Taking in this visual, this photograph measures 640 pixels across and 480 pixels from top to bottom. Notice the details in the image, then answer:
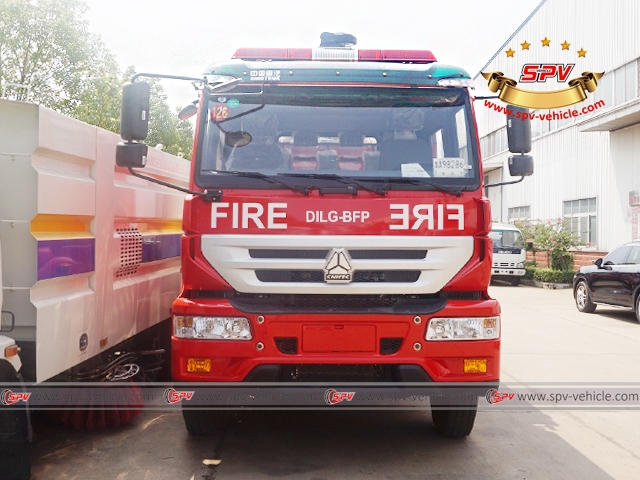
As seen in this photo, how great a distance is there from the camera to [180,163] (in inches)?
289

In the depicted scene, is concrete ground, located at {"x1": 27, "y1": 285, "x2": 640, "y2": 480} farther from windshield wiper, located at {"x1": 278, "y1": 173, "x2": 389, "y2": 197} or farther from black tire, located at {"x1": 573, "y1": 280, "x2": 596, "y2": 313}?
black tire, located at {"x1": 573, "y1": 280, "x2": 596, "y2": 313}

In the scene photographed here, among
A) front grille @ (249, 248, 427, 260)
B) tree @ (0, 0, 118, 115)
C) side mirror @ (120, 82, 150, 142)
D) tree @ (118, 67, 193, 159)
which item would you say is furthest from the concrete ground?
tree @ (118, 67, 193, 159)

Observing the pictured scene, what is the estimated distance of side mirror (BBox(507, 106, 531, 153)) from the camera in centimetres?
495

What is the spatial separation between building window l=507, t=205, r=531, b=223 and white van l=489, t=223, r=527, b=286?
17.6 feet

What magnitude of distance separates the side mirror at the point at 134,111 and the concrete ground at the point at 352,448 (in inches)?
85.7

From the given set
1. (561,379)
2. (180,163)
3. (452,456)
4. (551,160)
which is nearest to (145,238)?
(180,163)

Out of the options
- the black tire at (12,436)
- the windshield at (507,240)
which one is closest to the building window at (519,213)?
the windshield at (507,240)

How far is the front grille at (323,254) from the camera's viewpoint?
4359mm

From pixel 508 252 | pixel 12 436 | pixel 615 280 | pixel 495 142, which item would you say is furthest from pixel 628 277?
pixel 495 142

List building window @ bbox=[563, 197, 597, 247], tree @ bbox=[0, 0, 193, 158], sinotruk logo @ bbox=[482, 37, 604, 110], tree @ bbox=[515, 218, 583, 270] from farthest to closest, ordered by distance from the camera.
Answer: tree @ bbox=[515, 218, 583, 270], building window @ bbox=[563, 197, 597, 247], sinotruk logo @ bbox=[482, 37, 604, 110], tree @ bbox=[0, 0, 193, 158]

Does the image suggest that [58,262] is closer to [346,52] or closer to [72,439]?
[72,439]

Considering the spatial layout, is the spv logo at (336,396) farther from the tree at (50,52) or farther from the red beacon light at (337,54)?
the tree at (50,52)

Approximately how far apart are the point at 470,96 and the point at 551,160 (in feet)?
67.2

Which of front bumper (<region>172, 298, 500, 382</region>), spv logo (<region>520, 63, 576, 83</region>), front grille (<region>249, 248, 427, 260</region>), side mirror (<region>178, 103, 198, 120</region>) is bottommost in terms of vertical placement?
front bumper (<region>172, 298, 500, 382</region>)
